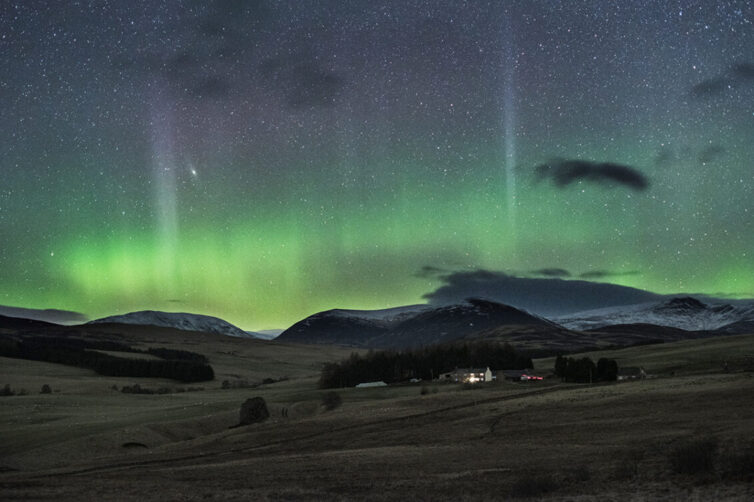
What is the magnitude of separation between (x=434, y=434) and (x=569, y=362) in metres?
71.6

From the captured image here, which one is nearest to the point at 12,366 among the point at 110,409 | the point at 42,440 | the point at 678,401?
the point at 110,409

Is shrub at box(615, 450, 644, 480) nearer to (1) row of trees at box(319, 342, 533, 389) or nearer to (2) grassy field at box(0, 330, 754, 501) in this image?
(2) grassy field at box(0, 330, 754, 501)

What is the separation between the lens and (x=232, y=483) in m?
34.7

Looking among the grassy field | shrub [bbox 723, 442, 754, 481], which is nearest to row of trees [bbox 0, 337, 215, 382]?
the grassy field

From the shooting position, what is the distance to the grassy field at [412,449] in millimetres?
Result: 28766

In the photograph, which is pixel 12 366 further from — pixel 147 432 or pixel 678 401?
pixel 678 401

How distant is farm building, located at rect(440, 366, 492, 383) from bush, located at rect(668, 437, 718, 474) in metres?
115

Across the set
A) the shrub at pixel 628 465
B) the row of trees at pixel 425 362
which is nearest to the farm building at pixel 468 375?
the row of trees at pixel 425 362

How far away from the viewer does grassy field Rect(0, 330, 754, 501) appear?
28766 millimetres

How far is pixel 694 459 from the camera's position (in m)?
28.0

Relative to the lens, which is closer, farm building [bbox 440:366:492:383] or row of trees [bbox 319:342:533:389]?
farm building [bbox 440:366:492:383]

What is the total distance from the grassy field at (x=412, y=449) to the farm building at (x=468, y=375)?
174ft

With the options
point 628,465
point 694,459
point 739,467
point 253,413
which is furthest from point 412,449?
point 253,413

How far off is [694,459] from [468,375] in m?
117
